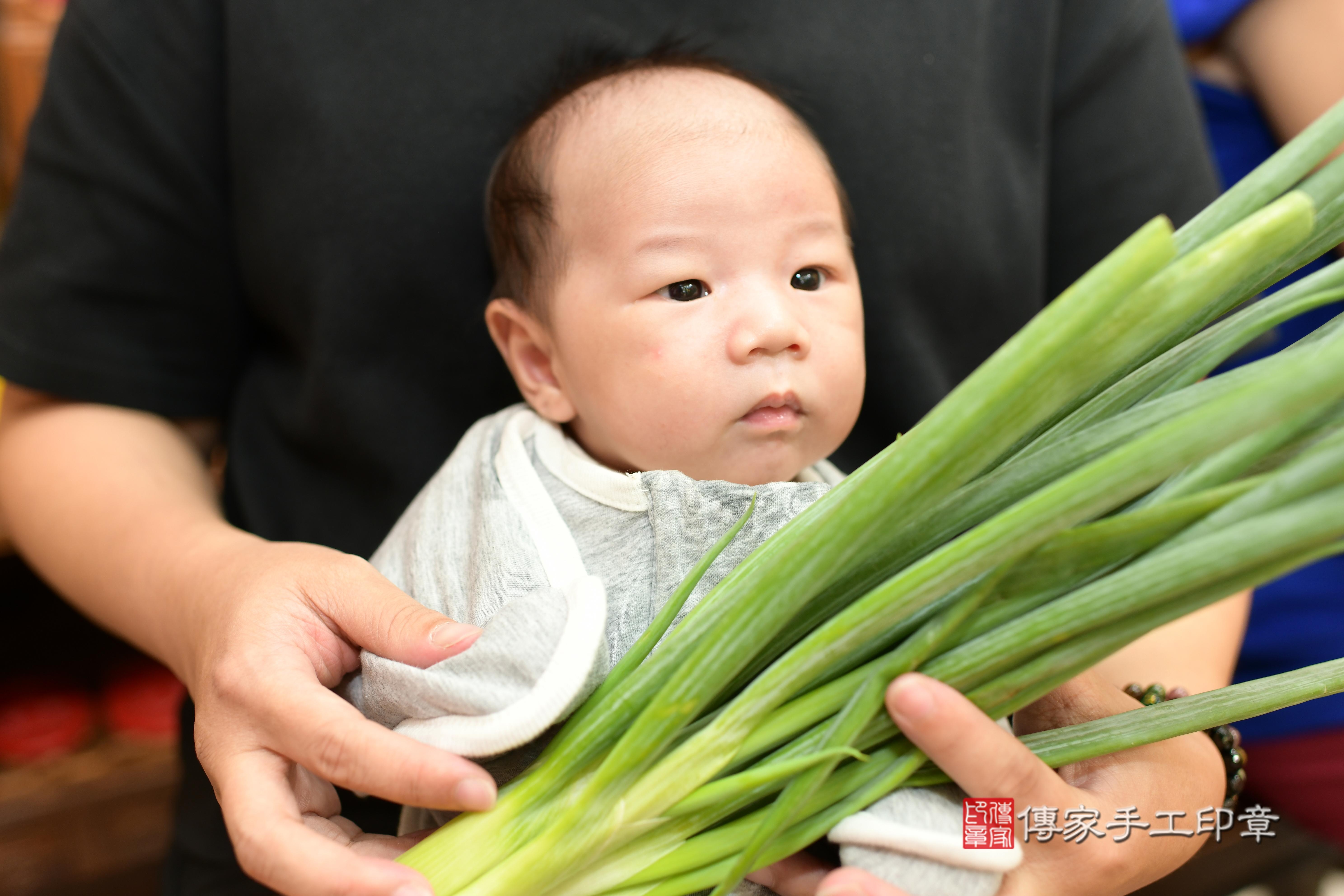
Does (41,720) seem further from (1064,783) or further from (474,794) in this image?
(1064,783)

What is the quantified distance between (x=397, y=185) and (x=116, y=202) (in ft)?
0.93

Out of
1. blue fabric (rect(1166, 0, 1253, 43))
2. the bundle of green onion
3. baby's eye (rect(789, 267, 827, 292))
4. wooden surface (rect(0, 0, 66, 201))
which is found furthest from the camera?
wooden surface (rect(0, 0, 66, 201))

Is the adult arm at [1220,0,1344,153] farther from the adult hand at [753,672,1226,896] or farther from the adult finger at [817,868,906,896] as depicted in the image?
the adult finger at [817,868,906,896]

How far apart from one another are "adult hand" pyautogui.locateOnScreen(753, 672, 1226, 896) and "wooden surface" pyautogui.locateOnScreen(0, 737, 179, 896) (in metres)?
1.54

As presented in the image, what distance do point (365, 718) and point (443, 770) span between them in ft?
0.25

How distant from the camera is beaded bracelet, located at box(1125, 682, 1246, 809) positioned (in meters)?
0.80

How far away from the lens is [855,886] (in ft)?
1.77

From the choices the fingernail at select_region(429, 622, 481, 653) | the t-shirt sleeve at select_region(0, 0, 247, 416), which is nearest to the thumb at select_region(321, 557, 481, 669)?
the fingernail at select_region(429, 622, 481, 653)

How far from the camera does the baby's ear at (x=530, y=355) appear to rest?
0.87 m

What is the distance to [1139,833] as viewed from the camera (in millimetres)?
639

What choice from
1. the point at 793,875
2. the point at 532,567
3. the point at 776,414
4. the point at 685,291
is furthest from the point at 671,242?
the point at 793,875

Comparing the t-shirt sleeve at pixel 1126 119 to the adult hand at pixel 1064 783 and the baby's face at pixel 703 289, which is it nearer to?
the baby's face at pixel 703 289

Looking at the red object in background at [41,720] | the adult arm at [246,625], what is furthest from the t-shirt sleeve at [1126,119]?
the red object in background at [41,720]

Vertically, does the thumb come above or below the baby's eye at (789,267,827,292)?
below
